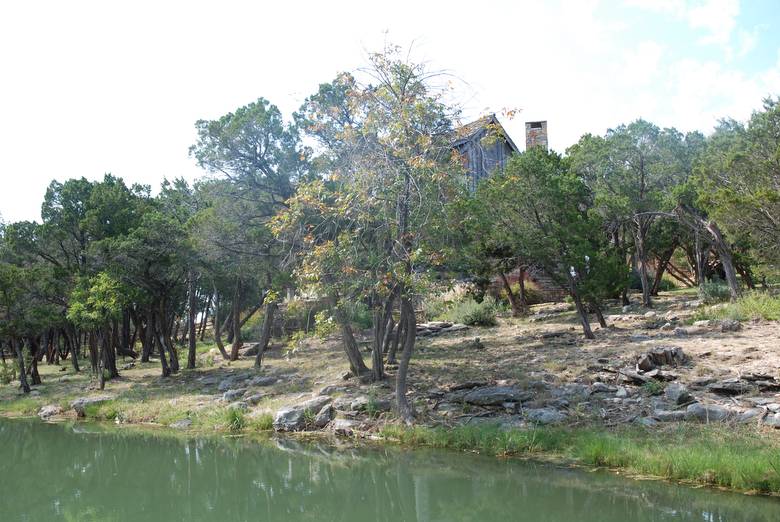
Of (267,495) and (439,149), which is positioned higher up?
(439,149)

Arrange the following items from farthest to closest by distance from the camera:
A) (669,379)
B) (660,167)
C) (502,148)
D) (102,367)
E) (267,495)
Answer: (502,148)
(660,167)
(102,367)
(669,379)
(267,495)

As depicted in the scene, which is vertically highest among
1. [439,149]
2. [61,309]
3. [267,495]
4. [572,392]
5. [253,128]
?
[253,128]

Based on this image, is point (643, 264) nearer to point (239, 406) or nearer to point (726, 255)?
point (726, 255)

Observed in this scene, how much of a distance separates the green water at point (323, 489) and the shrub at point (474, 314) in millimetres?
13805

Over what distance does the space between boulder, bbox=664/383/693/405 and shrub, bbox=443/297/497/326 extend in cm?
1366

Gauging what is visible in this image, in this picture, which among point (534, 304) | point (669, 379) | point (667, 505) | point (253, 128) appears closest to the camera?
→ point (667, 505)

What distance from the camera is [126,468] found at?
15.2 m

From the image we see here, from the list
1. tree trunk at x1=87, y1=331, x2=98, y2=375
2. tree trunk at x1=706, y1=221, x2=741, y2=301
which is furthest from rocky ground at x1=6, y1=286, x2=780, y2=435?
tree trunk at x1=87, y1=331, x2=98, y2=375

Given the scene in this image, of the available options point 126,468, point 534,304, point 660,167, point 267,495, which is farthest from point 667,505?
point 534,304

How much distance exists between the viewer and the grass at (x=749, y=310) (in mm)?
19906

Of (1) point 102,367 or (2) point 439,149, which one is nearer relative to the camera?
(2) point 439,149

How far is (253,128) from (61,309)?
1364cm

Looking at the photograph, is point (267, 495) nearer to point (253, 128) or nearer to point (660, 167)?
point (253, 128)

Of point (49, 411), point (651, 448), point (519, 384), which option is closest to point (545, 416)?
point (519, 384)
